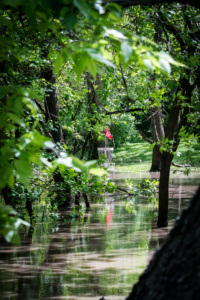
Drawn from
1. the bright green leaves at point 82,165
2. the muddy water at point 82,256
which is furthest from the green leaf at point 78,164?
the muddy water at point 82,256

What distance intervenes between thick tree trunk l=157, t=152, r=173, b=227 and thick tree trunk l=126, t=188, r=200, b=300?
7072 millimetres

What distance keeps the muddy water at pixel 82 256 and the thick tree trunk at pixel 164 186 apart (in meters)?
0.28

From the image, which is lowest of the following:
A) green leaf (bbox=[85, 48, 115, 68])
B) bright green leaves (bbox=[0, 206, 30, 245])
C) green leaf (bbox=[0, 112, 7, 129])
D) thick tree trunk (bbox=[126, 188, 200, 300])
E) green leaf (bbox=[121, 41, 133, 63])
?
thick tree trunk (bbox=[126, 188, 200, 300])

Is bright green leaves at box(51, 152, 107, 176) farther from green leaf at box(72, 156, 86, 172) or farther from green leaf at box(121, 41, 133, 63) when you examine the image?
green leaf at box(121, 41, 133, 63)

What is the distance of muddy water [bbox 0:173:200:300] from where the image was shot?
17.9ft

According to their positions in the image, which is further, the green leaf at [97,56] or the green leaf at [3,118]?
the green leaf at [3,118]

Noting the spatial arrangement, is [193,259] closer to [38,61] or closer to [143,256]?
[143,256]

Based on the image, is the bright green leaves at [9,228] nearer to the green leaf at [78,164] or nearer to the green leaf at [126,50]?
the green leaf at [78,164]

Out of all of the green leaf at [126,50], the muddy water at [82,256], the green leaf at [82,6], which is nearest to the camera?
the green leaf at [82,6]

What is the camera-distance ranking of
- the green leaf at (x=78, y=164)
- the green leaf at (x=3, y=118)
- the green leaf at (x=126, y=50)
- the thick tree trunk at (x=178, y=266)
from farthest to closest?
the green leaf at (x=3, y=118), the green leaf at (x=126, y=50), the green leaf at (x=78, y=164), the thick tree trunk at (x=178, y=266)

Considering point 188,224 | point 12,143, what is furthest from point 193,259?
point 12,143

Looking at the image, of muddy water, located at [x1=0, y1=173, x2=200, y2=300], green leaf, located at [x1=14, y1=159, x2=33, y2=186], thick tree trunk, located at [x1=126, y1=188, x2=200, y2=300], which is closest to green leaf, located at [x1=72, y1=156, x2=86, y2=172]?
green leaf, located at [x1=14, y1=159, x2=33, y2=186]

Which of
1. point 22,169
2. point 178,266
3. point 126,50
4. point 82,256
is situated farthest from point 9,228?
point 82,256

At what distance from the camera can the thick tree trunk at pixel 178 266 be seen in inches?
57.8
